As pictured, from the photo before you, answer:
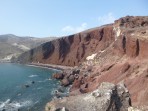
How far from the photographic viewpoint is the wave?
70.7 metres

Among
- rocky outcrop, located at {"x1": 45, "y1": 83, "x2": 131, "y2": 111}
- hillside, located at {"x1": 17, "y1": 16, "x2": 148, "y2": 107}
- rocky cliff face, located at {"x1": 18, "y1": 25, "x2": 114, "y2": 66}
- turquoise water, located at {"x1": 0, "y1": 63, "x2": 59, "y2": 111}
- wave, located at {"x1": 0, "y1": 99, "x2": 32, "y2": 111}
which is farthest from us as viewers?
rocky cliff face, located at {"x1": 18, "y1": 25, "x2": 114, "y2": 66}

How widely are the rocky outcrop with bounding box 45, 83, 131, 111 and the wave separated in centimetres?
5214

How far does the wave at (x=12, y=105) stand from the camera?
7074cm

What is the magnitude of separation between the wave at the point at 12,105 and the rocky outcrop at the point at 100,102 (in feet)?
171

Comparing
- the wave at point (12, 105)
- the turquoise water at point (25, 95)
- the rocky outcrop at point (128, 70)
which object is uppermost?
the rocky outcrop at point (128, 70)

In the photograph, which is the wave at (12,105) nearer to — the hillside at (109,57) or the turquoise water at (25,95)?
the turquoise water at (25,95)

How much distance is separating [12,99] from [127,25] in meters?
54.4

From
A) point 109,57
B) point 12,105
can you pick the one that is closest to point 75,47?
point 109,57

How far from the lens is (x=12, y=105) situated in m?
74.4

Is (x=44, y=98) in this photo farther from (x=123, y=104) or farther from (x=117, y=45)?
(x=123, y=104)

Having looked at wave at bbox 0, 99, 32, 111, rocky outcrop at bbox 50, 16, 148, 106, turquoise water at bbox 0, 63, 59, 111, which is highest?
rocky outcrop at bbox 50, 16, 148, 106

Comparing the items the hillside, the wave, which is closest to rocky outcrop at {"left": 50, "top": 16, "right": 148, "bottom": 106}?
the hillside

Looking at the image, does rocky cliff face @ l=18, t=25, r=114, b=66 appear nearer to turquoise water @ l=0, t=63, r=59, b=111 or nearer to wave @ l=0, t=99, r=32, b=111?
turquoise water @ l=0, t=63, r=59, b=111

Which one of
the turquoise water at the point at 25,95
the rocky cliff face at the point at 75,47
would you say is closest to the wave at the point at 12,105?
the turquoise water at the point at 25,95
